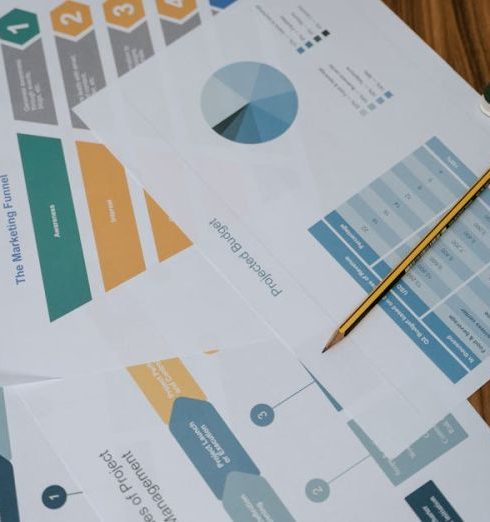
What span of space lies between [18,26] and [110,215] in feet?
0.69

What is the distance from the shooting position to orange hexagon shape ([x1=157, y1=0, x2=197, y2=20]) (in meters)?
0.78

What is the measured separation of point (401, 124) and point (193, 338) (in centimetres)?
26

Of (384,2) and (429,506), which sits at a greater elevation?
(384,2)

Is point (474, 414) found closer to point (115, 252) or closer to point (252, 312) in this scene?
point (252, 312)

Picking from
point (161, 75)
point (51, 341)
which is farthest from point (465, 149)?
point (51, 341)

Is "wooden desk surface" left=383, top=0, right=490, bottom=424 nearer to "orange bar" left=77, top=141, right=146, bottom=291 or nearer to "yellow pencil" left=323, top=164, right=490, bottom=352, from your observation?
"yellow pencil" left=323, top=164, right=490, bottom=352

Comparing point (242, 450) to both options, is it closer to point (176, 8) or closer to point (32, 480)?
point (32, 480)

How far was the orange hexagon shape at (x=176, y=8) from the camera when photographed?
0.78 meters

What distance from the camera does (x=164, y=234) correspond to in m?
0.70

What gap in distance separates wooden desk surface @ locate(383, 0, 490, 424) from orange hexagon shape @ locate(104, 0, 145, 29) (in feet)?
0.76

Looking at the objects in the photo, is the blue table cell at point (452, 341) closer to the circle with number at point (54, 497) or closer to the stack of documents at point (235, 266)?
the stack of documents at point (235, 266)

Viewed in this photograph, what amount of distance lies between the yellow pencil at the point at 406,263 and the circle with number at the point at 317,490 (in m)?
0.10

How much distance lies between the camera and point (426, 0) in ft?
2.56

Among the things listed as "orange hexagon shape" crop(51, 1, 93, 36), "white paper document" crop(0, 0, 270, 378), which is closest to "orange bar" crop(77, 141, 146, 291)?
"white paper document" crop(0, 0, 270, 378)
